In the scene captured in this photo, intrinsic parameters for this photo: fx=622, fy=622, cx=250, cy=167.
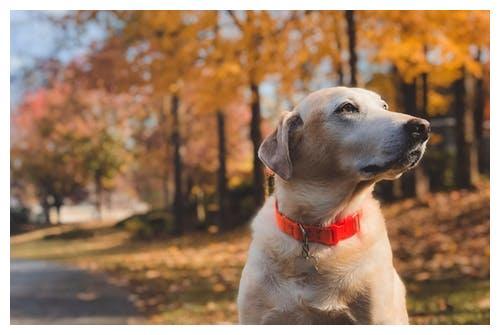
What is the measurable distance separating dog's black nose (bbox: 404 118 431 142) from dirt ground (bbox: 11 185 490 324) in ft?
5.72

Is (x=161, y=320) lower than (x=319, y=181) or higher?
lower

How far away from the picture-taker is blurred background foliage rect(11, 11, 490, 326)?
3807 millimetres

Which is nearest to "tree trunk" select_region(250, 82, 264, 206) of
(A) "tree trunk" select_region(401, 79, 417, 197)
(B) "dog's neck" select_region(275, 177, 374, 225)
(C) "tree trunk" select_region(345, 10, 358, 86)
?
(C) "tree trunk" select_region(345, 10, 358, 86)

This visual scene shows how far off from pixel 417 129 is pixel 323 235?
0.56 m

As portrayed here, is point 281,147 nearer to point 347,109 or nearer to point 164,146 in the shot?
point 347,109

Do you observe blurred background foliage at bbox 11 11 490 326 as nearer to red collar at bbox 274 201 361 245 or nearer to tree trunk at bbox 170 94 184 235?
tree trunk at bbox 170 94 184 235

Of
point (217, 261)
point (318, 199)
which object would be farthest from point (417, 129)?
point (217, 261)

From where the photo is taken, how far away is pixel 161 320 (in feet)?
12.3

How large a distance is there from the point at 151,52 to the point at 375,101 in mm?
2091

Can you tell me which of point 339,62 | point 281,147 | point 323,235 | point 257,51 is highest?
point 257,51

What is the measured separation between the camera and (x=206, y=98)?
4.05 metres
